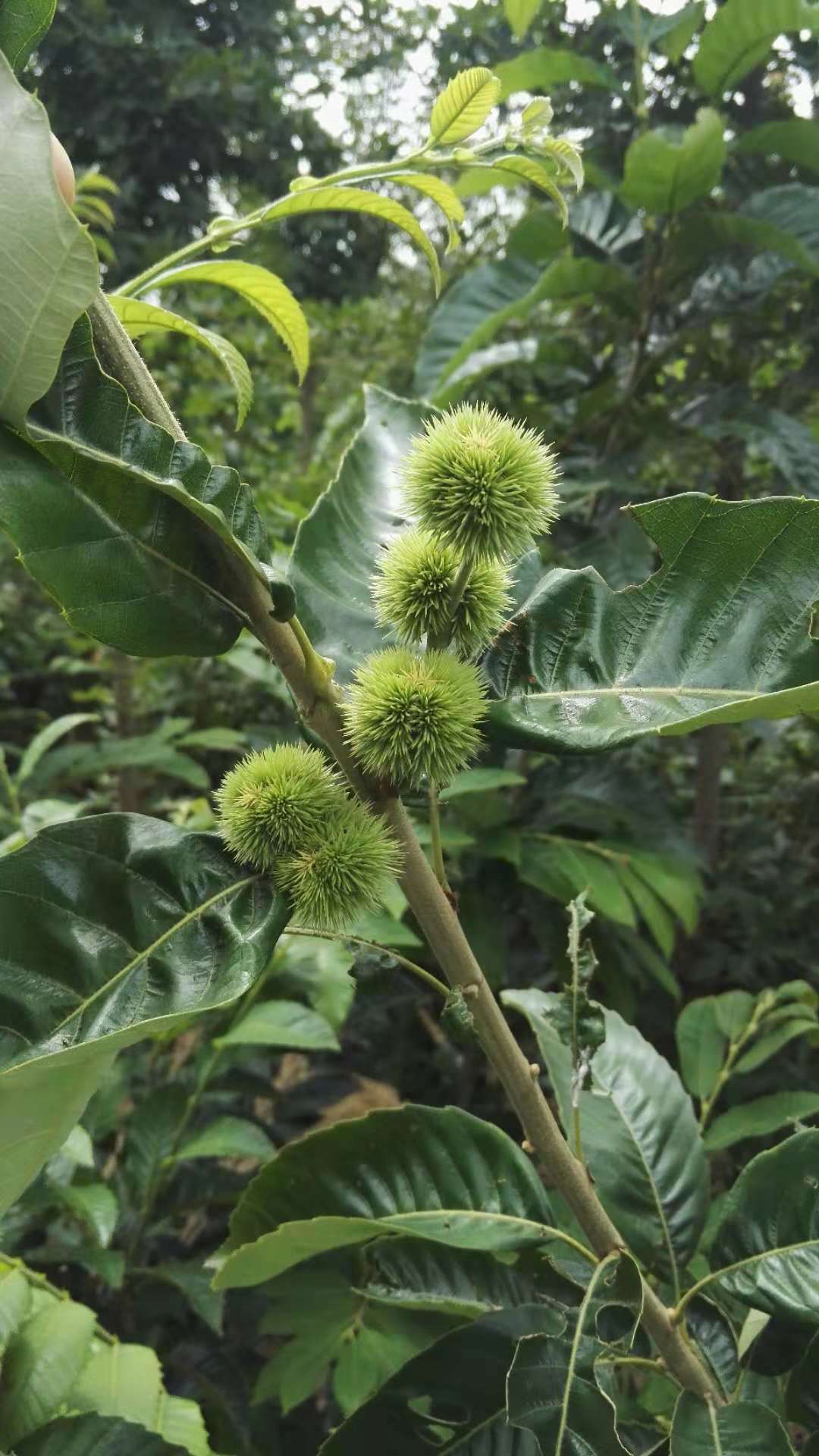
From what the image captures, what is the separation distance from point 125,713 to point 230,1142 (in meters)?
1.27

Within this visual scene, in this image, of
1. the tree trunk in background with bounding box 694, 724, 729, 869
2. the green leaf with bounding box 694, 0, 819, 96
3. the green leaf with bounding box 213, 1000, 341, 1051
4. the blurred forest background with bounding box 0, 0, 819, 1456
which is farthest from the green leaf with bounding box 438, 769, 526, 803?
the green leaf with bounding box 694, 0, 819, 96

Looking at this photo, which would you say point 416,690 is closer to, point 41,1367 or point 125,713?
point 41,1367

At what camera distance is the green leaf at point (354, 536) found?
563 millimetres

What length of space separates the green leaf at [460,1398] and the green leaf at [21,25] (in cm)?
69

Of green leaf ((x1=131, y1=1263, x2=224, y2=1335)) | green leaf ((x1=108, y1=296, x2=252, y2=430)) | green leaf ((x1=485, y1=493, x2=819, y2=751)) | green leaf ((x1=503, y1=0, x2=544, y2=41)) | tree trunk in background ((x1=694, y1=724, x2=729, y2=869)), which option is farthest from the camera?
tree trunk in background ((x1=694, y1=724, x2=729, y2=869))

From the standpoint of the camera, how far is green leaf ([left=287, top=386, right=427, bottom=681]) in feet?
1.85

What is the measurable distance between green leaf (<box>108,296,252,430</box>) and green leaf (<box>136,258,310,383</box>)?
2cm

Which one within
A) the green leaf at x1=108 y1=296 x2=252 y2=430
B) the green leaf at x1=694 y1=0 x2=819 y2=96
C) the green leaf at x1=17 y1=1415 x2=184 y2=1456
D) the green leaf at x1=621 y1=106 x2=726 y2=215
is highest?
the green leaf at x1=694 y1=0 x2=819 y2=96

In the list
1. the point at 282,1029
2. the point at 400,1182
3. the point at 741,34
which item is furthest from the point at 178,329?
the point at 741,34

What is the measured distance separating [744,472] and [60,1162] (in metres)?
1.84

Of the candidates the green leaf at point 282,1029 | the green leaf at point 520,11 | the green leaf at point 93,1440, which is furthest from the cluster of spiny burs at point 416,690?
the green leaf at point 520,11

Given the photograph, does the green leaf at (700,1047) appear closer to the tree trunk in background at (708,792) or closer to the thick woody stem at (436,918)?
the thick woody stem at (436,918)

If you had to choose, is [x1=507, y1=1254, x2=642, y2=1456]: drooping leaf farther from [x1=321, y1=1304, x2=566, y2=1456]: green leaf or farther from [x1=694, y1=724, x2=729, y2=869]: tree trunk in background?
[x1=694, y1=724, x2=729, y2=869]: tree trunk in background

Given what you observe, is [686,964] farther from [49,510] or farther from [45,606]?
[45,606]
